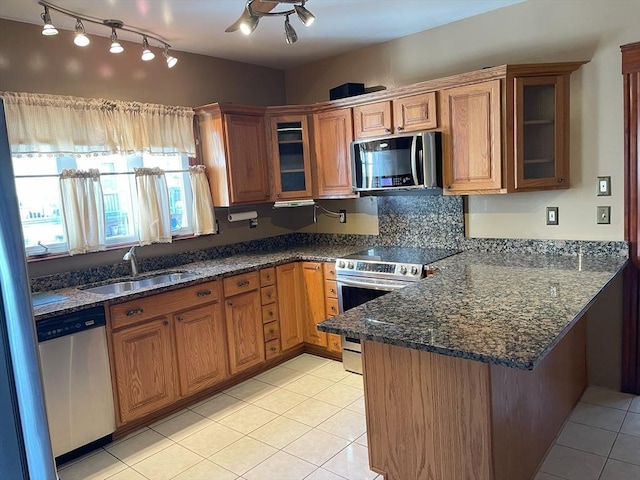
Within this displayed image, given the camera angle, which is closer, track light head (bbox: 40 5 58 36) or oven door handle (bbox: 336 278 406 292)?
track light head (bbox: 40 5 58 36)

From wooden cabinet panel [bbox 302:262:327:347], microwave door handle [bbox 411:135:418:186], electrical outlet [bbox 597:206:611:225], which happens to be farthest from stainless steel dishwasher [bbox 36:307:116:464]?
electrical outlet [bbox 597:206:611:225]

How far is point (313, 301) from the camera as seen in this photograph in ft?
13.2

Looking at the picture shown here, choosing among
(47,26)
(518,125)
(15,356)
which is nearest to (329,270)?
(518,125)

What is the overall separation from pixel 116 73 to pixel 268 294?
2030mm

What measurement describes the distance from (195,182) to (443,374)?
270cm

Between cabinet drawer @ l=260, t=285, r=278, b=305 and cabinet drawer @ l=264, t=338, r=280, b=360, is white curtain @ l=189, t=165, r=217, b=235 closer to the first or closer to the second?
cabinet drawer @ l=260, t=285, r=278, b=305

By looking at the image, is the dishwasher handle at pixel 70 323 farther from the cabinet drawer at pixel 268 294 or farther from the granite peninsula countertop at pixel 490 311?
the granite peninsula countertop at pixel 490 311

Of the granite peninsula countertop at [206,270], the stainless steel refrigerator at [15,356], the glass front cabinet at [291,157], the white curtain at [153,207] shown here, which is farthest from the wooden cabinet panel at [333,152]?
the stainless steel refrigerator at [15,356]

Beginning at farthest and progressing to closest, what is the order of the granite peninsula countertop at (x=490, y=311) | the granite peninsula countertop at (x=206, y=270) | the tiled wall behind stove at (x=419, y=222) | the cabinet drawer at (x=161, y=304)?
the tiled wall behind stove at (x=419, y=222) < the cabinet drawer at (x=161, y=304) < the granite peninsula countertop at (x=206, y=270) < the granite peninsula countertop at (x=490, y=311)

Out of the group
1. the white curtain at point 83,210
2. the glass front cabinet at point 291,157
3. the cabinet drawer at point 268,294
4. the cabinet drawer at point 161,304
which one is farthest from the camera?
the glass front cabinet at point 291,157

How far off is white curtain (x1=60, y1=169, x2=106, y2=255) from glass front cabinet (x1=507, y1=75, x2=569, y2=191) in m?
2.83

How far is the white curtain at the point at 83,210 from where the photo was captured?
10.4 feet

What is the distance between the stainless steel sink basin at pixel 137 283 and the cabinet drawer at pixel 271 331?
31.4 inches

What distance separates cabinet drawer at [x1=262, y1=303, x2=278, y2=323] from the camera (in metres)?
3.82
